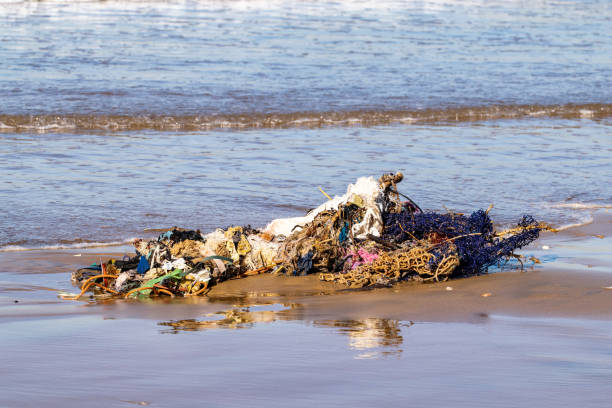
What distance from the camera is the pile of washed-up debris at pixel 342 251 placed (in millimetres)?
6113

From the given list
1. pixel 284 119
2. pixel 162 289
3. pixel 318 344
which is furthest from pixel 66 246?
pixel 284 119

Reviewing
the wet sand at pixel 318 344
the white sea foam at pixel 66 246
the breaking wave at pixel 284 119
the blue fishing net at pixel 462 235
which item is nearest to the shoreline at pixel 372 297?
the wet sand at pixel 318 344

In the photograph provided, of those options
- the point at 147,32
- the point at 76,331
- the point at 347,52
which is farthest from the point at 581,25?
the point at 76,331

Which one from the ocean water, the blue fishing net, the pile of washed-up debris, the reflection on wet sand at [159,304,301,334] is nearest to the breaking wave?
the ocean water

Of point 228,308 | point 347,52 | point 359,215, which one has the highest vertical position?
point 347,52

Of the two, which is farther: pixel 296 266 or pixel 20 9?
pixel 20 9

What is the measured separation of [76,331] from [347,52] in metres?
17.5

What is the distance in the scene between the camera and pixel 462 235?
248 inches

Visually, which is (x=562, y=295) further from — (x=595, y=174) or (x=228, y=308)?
(x=595, y=174)

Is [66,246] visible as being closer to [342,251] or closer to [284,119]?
[342,251]

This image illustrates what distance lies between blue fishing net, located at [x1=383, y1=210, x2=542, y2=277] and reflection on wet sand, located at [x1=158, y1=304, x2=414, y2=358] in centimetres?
115

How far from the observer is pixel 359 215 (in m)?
6.46

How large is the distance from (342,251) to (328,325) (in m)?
1.28

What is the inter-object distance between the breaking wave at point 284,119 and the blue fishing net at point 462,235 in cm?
801
